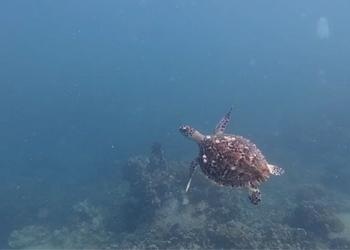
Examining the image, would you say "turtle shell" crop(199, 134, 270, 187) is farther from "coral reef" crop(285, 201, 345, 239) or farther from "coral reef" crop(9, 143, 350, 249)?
"coral reef" crop(285, 201, 345, 239)

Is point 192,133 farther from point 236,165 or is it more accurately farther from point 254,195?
point 254,195

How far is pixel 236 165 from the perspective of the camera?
610 cm

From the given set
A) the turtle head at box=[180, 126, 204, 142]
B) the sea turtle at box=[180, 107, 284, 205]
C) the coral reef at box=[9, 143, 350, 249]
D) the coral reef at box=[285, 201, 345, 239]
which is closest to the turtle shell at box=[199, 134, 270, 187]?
the sea turtle at box=[180, 107, 284, 205]

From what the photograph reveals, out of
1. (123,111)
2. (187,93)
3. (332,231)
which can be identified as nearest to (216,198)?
(332,231)

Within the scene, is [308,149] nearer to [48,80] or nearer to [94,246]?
[94,246]

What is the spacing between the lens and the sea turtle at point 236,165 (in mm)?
6020

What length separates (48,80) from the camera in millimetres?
84500

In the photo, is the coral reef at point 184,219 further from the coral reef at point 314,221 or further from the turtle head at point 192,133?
the turtle head at point 192,133

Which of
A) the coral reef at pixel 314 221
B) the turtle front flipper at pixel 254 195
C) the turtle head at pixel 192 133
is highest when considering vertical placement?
the coral reef at pixel 314 221

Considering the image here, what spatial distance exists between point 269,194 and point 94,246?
9.01 meters

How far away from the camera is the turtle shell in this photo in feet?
19.8

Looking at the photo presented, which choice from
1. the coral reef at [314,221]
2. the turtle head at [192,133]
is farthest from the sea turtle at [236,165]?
the coral reef at [314,221]

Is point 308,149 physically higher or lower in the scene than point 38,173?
higher

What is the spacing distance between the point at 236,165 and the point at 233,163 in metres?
0.07
